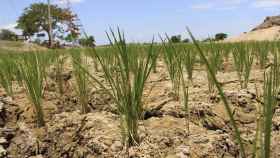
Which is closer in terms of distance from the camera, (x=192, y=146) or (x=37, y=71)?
(x=192, y=146)

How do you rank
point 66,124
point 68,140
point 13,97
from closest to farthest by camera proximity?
point 68,140, point 66,124, point 13,97

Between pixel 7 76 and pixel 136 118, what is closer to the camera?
pixel 136 118

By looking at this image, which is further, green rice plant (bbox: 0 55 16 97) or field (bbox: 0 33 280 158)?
green rice plant (bbox: 0 55 16 97)

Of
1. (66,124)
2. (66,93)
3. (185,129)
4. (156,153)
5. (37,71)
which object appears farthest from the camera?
(66,93)

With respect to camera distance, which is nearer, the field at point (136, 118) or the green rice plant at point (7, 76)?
the field at point (136, 118)

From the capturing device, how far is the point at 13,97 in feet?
7.78

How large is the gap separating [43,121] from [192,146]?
2.97ft

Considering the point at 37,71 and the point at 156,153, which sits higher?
the point at 37,71

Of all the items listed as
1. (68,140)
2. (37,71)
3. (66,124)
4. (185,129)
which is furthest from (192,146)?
(37,71)

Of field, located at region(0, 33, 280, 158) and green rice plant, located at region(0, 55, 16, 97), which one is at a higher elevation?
green rice plant, located at region(0, 55, 16, 97)

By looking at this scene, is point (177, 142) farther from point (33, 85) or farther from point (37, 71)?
point (37, 71)

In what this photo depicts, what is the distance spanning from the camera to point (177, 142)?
A: 1.44m

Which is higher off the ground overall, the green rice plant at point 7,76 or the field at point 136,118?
the green rice plant at point 7,76

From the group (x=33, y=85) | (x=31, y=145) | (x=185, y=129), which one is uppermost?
(x=33, y=85)
